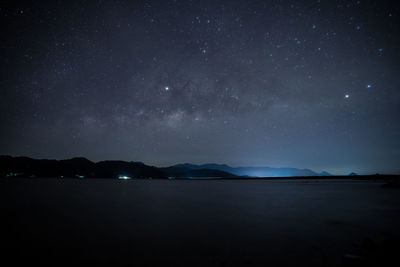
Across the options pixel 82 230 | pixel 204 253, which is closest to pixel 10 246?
pixel 82 230

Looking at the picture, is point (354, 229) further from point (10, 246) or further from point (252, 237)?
point (10, 246)

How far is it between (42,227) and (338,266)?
13312mm

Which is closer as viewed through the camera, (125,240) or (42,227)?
(125,240)

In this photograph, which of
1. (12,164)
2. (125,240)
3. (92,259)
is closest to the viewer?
(92,259)

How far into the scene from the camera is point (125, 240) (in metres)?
8.05

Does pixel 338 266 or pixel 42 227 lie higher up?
pixel 338 266

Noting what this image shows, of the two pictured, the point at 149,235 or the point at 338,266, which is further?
the point at 149,235

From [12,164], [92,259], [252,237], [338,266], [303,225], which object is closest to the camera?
[338,266]

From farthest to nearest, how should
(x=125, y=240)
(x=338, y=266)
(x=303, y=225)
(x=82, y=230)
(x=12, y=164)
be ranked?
(x=12, y=164)
(x=303, y=225)
(x=82, y=230)
(x=125, y=240)
(x=338, y=266)

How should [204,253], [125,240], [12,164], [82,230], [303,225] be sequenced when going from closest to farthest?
[204,253]
[125,240]
[82,230]
[303,225]
[12,164]

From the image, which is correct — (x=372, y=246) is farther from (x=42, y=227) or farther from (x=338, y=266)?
(x=42, y=227)

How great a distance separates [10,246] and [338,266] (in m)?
11.1

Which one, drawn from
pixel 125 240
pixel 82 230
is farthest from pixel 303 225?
pixel 82 230

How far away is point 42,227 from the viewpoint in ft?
32.9
